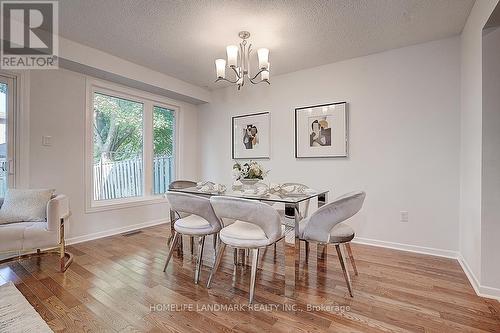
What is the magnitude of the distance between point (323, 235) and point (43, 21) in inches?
136

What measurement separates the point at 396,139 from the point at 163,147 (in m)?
3.74

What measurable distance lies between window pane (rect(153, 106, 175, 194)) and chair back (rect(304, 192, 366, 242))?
328 cm

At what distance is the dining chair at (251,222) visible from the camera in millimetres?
1815

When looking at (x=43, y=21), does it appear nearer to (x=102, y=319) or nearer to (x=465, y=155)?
(x=102, y=319)

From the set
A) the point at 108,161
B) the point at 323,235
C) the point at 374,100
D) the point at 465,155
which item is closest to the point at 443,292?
the point at 323,235

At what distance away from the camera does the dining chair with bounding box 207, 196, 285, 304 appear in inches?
71.5

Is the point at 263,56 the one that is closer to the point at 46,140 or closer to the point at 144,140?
the point at 144,140

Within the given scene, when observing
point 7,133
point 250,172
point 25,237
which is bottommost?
point 25,237

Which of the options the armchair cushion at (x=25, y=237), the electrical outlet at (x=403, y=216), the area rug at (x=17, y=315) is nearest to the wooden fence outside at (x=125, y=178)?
A: the armchair cushion at (x=25, y=237)

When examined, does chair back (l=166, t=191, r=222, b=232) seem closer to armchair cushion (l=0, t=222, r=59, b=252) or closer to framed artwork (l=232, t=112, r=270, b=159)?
armchair cushion (l=0, t=222, r=59, b=252)

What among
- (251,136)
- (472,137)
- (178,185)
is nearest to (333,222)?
(472,137)

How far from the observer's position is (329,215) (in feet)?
6.45

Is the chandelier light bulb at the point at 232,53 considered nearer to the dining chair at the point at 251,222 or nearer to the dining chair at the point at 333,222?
the dining chair at the point at 251,222

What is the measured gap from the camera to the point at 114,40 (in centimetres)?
294
